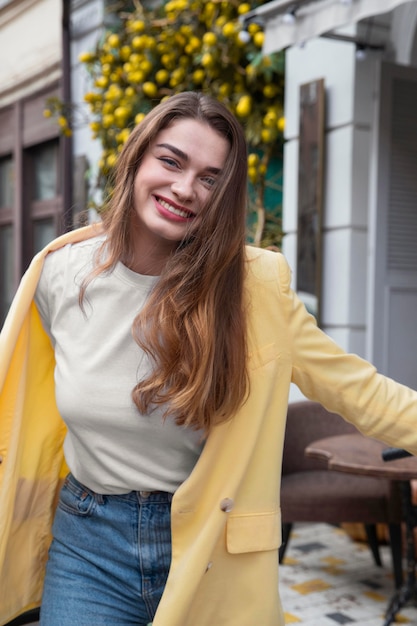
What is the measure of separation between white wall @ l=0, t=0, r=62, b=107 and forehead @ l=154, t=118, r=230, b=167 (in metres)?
7.12

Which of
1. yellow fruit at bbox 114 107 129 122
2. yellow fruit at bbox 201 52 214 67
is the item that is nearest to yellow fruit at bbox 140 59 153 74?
yellow fruit at bbox 114 107 129 122

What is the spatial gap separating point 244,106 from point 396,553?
3.13m

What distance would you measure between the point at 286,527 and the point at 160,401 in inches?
109

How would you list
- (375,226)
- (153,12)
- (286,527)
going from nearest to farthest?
1. (286,527)
2. (375,226)
3. (153,12)

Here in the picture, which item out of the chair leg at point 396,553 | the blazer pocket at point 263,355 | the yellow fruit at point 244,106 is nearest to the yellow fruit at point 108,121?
the yellow fruit at point 244,106

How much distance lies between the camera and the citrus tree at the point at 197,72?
5.70 metres

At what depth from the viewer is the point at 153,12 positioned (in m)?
6.58

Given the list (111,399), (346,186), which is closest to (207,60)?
(346,186)

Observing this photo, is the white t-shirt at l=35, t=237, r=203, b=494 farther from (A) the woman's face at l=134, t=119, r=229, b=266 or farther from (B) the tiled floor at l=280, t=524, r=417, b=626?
(B) the tiled floor at l=280, t=524, r=417, b=626

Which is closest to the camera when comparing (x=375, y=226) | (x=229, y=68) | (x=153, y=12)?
(x=375, y=226)

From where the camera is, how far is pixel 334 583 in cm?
415

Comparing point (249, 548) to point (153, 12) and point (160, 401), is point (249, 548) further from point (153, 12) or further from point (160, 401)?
point (153, 12)

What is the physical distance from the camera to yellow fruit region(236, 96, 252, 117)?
5.59 metres

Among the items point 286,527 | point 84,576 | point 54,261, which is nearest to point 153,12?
point 286,527
